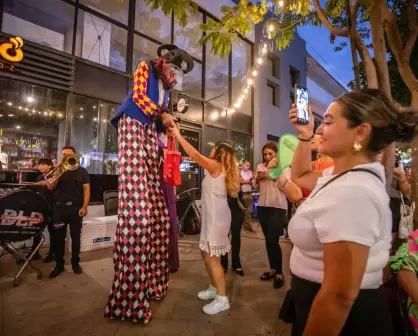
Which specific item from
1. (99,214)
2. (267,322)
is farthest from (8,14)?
(267,322)

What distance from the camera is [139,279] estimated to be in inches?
93.6

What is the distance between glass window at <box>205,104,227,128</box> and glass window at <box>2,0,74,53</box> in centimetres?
484

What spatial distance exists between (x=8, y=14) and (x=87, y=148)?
3.63 m

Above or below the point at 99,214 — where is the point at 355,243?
above

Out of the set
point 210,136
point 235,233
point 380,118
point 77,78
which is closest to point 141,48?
point 77,78

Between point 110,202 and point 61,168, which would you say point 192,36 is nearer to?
point 110,202

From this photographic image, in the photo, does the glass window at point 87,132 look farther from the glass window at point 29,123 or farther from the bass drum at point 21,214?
the bass drum at point 21,214

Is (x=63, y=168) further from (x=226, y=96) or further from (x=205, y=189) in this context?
(x=226, y=96)

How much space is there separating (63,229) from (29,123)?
3862 mm

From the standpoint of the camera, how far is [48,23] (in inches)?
286

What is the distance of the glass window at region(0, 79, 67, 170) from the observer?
19.4 ft

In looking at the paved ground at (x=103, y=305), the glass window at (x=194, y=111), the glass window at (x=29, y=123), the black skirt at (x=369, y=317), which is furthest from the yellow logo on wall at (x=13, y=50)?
the black skirt at (x=369, y=317)

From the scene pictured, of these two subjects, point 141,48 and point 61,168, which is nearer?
point 61,168

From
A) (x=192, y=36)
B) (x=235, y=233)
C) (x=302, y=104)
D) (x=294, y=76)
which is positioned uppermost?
(x=294, y=76)
